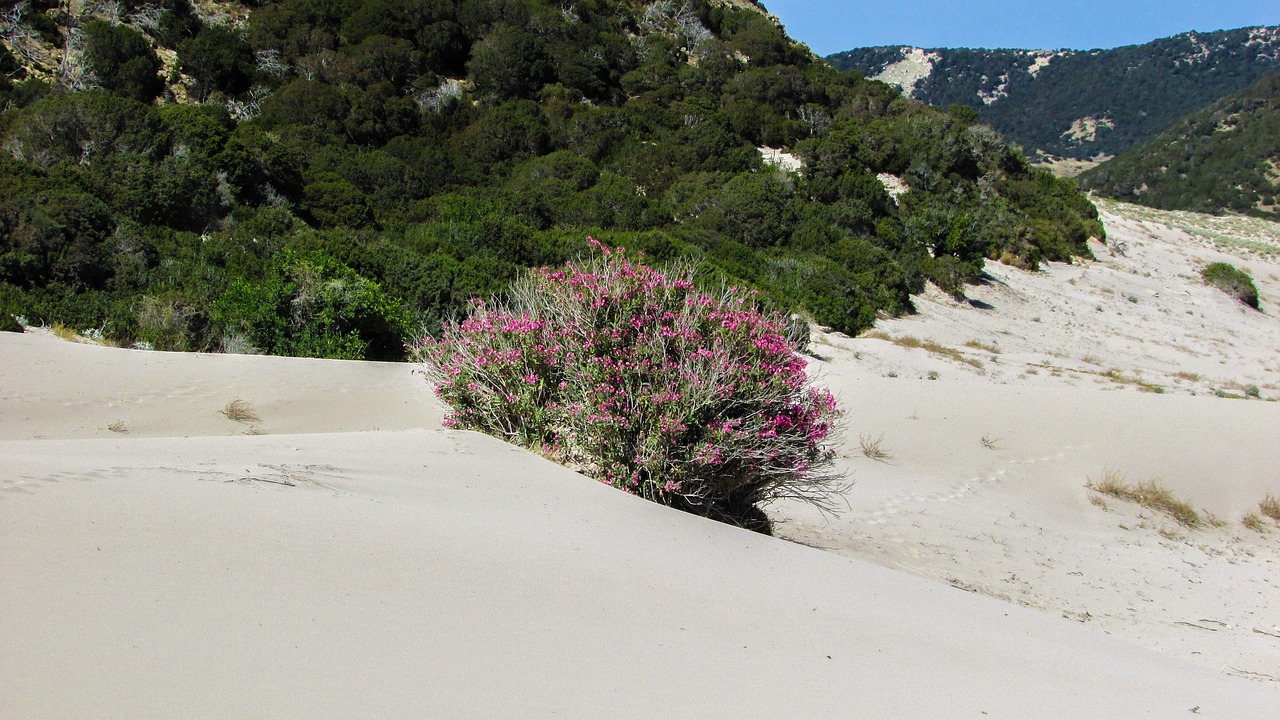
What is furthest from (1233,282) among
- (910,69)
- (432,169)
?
(910,69)

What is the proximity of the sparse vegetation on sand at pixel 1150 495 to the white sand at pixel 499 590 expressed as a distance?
1.34 feet

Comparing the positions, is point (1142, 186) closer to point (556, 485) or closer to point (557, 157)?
point (557, 157)

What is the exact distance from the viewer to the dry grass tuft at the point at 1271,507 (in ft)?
30.1

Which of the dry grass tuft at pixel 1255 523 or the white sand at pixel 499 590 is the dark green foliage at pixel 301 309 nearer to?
the white sand at pixel 499 590

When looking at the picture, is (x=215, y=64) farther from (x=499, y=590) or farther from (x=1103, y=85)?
(x=1103, y=85)

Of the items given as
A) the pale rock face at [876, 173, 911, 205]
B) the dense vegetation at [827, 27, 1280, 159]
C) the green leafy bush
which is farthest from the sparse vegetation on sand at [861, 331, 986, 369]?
the dense vegetation at [827, 27, 1280, 159]

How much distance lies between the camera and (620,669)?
2752 mm

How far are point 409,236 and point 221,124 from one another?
7484 millimetres

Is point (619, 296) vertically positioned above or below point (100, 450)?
above

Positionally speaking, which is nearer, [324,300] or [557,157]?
[324,300]

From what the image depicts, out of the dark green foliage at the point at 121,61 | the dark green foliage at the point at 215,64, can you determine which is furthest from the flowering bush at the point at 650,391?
the dark green foliage at the point at 215,64

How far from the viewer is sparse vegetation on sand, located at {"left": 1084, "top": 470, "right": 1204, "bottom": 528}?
29.3 ft

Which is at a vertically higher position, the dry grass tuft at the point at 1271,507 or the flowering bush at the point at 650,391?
the flowering bush at the point at 650,391

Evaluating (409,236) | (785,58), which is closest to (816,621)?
(409,236)
